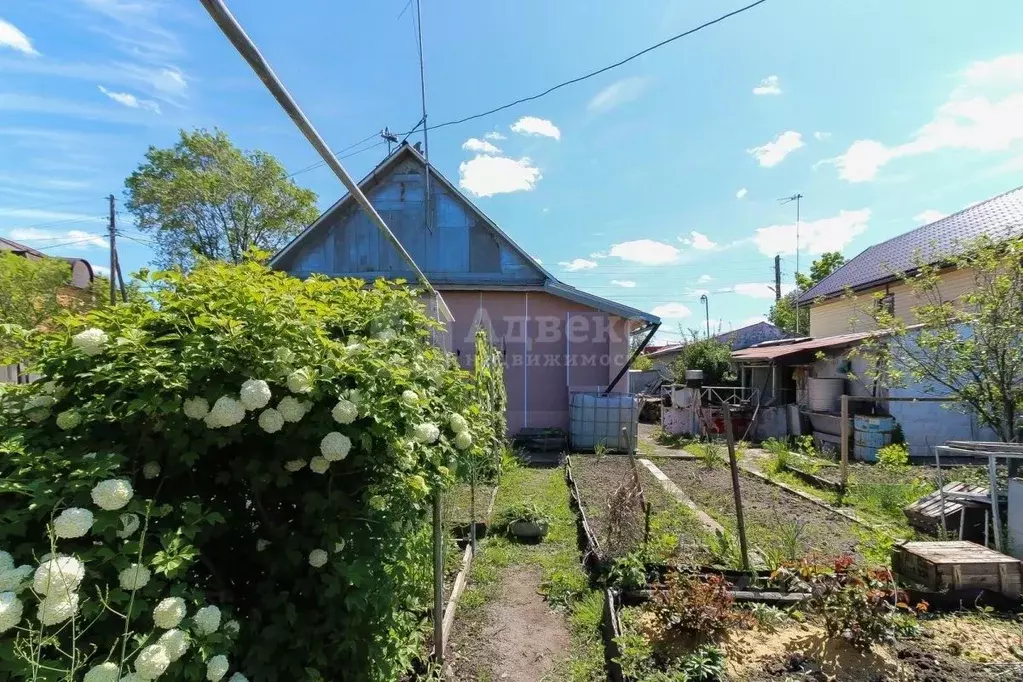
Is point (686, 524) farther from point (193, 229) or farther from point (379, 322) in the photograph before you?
point (193, 229)

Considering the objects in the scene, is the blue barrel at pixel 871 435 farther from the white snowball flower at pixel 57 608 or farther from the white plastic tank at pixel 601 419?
the white snowball flower at pixel 57 608

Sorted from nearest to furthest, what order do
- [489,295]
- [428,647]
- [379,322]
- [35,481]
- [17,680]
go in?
1. [17,680]
2. [35,481]
3. [379,322]
4. [428,647]
5. [489,295]

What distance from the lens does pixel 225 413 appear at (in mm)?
1644

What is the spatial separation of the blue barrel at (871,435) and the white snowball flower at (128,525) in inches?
471

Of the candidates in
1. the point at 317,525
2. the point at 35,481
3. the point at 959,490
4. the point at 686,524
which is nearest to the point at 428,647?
the point at 317,525

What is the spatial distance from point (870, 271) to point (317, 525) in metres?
19.1

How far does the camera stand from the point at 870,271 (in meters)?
16.1

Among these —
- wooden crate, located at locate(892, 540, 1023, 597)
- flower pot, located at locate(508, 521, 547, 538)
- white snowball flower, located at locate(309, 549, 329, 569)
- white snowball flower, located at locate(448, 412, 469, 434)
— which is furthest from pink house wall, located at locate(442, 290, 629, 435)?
white snowball flower, located at locate(309, 549, 329, 569)

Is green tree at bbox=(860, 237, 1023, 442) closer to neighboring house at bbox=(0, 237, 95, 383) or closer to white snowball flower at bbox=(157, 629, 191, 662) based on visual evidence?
white snowball flower at bbox=(157, 629, 191, 662)

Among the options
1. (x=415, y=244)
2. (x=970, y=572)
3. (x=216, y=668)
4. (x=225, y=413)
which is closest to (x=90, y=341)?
(x=225, y=413)

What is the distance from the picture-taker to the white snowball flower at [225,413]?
1644 millimetres

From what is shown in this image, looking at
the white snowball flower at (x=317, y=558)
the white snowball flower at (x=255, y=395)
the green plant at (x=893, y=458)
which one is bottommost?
the green plant at (x=893, y=458)

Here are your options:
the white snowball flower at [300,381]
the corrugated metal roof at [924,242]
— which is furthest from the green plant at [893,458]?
the white snowball flower at [300,381]

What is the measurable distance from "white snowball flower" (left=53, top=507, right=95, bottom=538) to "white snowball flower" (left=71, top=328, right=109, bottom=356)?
1.97 ft
